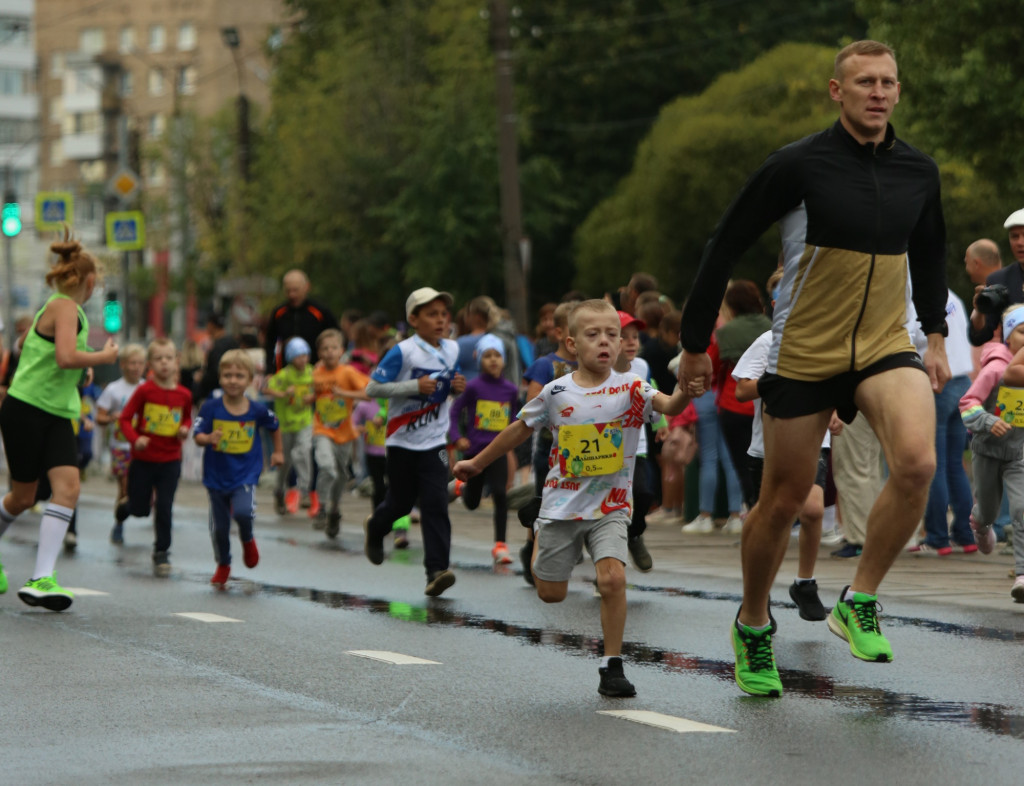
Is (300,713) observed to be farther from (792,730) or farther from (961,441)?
(961,441)

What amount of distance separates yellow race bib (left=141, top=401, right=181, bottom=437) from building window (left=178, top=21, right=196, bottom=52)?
9867cm

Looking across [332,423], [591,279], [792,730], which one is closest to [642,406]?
[792,730]

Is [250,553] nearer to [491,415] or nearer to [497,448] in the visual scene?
[491,415]

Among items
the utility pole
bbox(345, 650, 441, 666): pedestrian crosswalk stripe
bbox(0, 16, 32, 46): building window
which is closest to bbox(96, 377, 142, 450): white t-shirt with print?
bbox(345, 650, 441, 666): pedestrian crosswalk stripe

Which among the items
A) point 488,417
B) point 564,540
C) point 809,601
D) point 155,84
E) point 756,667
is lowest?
point 809,601

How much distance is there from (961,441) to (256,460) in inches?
195

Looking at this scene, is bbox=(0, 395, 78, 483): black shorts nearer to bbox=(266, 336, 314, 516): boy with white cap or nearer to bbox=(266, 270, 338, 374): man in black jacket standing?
bbox=(266, 336, 314, 516): boy with white cap

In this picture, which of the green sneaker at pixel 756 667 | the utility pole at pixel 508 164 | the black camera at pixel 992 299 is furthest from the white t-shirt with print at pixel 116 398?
the utility pole at pixel 508 164

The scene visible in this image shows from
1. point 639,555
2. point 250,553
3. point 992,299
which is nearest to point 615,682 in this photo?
point 992,299

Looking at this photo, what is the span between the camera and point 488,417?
13461mm

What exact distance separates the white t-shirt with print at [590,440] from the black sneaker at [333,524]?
846 cm

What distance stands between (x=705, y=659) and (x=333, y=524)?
8.16m

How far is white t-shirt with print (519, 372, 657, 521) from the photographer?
7.60m

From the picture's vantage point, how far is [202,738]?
6.48 metres
